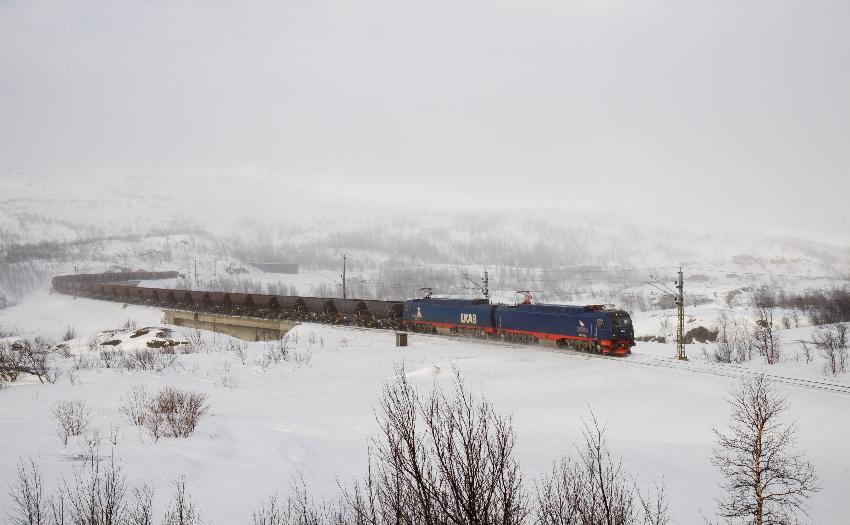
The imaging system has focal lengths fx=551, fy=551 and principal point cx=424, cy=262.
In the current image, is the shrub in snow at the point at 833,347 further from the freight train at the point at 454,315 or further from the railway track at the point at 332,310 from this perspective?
the freight train at the point at 454,315

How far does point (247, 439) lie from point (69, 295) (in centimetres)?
12858

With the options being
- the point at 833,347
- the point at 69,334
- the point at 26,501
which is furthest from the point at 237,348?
the point at 833,347

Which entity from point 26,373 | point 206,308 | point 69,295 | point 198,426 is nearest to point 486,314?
point 198,426

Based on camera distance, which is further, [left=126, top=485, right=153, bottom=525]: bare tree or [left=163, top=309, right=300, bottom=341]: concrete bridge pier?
[left=163, top=309, right=300, bottom=341]: concrete bridge pier

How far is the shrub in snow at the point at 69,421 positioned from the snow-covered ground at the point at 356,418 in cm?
39

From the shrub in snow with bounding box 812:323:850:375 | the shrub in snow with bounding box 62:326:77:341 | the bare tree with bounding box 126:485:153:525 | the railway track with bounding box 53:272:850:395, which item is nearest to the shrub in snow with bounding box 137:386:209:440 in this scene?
the bare tree with bounding box 126:485:153:525

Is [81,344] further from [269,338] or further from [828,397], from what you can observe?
[828,397]

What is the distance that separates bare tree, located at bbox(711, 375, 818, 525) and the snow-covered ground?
70 centimetres

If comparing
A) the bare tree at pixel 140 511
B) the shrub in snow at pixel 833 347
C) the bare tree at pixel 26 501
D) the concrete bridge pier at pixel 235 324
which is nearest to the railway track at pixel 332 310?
the concrete bridge pier at pixel 235 324

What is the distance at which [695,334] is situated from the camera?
285ft

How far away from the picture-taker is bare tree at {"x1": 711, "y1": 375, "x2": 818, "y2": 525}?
50.7 ft

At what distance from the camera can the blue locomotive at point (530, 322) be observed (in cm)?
3928

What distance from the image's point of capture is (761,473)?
20812mm

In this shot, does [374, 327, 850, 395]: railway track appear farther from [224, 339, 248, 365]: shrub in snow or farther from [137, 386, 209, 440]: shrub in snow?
[137, 386, 209, 440]: shrub in snow
